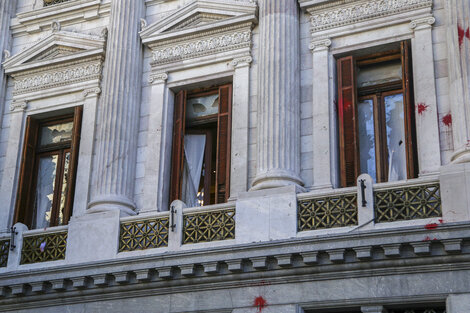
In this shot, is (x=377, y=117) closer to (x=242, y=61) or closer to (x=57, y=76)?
(x=242, y=61)

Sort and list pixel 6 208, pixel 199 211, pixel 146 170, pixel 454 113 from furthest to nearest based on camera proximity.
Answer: pixel 6 208
pixel 146 170
pixel 199 211
pixel 454 113

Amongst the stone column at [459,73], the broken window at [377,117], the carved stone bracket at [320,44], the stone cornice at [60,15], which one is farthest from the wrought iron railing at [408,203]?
the stone cornice at [60,15]

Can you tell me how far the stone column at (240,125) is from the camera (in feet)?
60.4

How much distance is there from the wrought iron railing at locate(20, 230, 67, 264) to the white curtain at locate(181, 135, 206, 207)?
9.09ft

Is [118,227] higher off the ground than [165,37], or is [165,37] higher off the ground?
[165,37]

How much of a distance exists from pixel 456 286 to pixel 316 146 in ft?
14.4

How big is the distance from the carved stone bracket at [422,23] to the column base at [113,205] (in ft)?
23.0

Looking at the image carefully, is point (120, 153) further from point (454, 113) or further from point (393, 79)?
point (454, 113)

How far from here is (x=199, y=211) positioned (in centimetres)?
1777

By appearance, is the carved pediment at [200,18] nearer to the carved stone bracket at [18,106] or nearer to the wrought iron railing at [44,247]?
the carved stone bracket at [18,106]

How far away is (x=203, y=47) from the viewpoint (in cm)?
2019

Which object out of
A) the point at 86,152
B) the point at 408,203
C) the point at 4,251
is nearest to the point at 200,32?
the point at 86,152

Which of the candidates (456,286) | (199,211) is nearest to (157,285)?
(199,211)

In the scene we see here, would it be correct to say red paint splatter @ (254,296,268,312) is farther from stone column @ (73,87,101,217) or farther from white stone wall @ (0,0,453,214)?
stone column @ (73,87,101,217)
